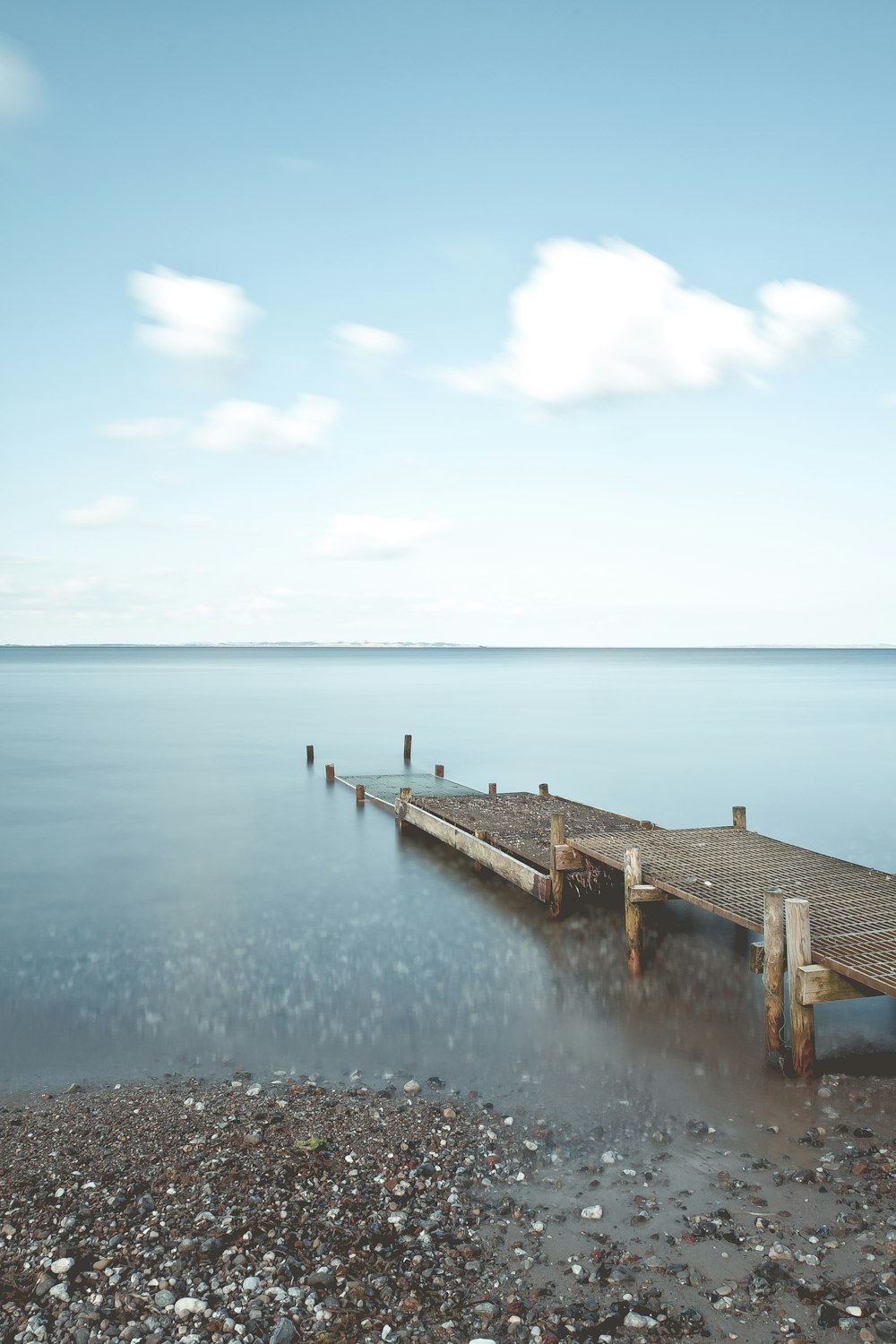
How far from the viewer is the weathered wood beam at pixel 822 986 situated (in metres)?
10.7

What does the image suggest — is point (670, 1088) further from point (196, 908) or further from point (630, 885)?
point (196, 908)

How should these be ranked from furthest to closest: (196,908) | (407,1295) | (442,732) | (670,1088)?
(442,732), (196,908), (670,1088), (407,1295)

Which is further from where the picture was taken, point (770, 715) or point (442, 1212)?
point (770, 715)

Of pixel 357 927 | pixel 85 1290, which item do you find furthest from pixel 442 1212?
pixel 357 927

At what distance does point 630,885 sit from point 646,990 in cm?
165

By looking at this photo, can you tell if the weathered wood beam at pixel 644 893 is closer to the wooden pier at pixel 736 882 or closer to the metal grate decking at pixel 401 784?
the wooden pier at pixel 736 882

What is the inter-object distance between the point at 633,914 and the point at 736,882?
5.73ft

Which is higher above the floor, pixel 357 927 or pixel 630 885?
pixel 630 885

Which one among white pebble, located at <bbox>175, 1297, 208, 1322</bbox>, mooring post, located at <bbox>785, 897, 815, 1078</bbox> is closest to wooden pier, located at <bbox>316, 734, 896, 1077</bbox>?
mooring post, located at <bbox>785, 897, 815, 1078</bbox>

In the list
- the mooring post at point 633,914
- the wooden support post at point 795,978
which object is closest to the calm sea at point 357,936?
the mooring post at point 633,914

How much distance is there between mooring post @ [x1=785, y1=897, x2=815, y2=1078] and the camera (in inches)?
427

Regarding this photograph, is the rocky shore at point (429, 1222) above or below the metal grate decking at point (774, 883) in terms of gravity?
below

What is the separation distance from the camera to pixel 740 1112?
10.1 meters

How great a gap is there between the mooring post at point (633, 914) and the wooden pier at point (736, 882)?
0.02 m
